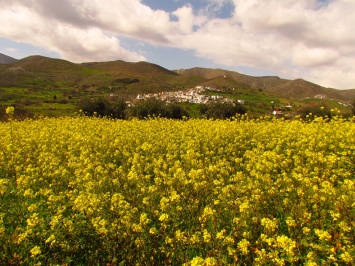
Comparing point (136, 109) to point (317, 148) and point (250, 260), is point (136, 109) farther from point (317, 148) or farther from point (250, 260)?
point (250, 260)

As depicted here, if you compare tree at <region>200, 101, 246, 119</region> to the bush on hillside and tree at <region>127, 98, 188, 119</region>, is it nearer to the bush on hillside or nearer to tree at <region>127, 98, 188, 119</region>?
tree at <region>127, 98, 188, 119</region>

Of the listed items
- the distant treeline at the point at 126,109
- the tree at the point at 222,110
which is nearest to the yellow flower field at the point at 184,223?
the distant treeline at the point at 126,109

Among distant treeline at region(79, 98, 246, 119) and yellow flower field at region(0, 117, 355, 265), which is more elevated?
yellow flower field at region(0, 117, 355, 265)

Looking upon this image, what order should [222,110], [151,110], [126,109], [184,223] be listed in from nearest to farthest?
[184,223] < [151,110] < [126,109] < [222,110]

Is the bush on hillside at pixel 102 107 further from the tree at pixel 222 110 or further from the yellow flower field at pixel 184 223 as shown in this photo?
the yellow flower field at pixel 184 223

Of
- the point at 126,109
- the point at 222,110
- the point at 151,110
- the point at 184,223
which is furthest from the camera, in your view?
the point at 222,110

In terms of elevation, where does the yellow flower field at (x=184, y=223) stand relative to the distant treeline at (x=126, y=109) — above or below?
above

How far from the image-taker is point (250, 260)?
4004mm

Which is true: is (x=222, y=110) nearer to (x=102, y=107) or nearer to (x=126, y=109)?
(x=126, y=109)

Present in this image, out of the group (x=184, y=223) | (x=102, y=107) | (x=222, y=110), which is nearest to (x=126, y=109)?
(x=102, y=107)

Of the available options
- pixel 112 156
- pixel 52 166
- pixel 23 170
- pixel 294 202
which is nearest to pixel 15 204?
pixel 52 166

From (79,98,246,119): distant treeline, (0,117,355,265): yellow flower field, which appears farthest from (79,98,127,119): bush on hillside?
(0,117,355,265): yellow flower field

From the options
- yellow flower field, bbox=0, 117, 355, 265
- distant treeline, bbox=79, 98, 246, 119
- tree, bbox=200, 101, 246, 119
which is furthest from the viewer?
tree, bbox=200, 101, 246, 119

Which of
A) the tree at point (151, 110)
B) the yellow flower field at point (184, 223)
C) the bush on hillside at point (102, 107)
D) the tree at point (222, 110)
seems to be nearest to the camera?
the yellow flower field at point (184, 223)
